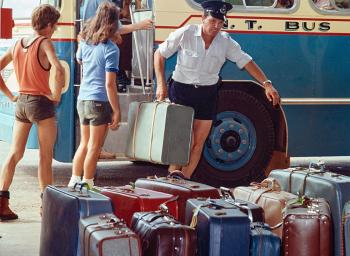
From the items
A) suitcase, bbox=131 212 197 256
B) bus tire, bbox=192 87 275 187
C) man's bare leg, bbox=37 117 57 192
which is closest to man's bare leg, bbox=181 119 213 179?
man's bare leg, bbox=37 117 57 192

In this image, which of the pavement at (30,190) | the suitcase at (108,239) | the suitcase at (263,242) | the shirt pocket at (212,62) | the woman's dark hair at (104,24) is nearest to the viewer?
the suitcase at (108,239)

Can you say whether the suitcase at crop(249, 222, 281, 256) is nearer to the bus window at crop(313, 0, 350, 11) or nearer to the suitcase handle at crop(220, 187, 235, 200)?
the suitcase handle at crop(220, 187, 235, 200)

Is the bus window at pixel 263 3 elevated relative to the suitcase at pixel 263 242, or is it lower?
elevated

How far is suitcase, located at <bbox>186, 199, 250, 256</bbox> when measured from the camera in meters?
5.07

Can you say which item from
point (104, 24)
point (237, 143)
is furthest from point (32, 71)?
point (237, 143)

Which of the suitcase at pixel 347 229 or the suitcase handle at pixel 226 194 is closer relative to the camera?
the suitcase at pixel 347 229

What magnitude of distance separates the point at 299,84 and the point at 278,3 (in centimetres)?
89

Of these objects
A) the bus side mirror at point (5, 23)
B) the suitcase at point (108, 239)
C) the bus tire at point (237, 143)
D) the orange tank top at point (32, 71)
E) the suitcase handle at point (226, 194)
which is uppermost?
the bus side mirror at point (5, 23)

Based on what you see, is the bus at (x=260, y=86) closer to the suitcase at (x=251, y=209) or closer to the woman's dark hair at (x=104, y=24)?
the woman's dark hair at (x=104, y=24)

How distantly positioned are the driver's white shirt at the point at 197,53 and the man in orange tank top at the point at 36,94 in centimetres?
102

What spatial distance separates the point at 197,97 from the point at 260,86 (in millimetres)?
1955

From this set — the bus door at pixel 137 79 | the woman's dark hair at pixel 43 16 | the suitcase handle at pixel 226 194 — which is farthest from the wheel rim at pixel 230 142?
the suitcase handle at pixel 226 194

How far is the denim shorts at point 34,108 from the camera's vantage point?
25.7 ft

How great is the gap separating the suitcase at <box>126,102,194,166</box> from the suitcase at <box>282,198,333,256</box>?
7.66 feet
